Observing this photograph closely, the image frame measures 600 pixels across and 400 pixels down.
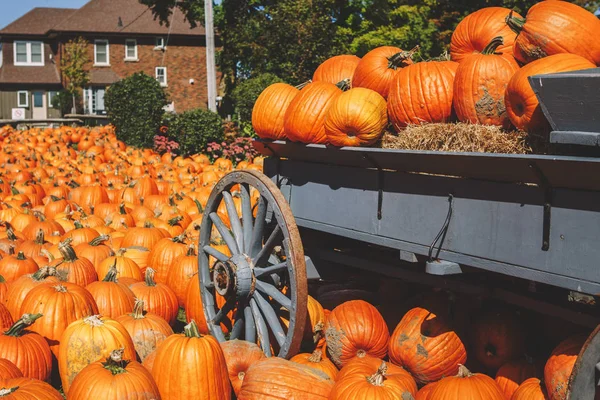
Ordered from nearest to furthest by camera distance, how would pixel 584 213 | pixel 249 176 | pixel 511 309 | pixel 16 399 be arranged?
pixel 584 213 < pixel 16 399 < pixel 511 309 < pixel 249 176

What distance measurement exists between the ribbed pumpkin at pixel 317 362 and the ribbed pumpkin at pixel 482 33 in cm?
210

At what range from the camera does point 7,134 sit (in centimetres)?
1784

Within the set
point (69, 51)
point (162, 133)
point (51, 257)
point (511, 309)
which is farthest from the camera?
point (69, 51)

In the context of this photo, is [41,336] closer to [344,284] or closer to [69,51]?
[344,284]

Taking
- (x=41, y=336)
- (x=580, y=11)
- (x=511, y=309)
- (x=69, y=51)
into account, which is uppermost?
(x=69, y=51)

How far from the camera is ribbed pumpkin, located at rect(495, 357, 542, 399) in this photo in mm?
3619

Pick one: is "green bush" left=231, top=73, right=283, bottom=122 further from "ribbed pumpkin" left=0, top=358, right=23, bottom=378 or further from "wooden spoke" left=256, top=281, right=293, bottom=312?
"ribbed pumpkin" left=0, top=358, right=23, bottom=378

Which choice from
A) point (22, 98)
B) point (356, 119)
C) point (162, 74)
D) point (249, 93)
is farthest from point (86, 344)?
point (22, 98)

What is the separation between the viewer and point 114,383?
3.53 meters

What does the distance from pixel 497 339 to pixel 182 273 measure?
9.95 feet

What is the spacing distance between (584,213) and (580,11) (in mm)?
1567

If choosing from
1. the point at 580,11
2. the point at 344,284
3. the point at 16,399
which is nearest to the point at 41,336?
the point at 16,399

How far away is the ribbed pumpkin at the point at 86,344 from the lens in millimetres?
4141

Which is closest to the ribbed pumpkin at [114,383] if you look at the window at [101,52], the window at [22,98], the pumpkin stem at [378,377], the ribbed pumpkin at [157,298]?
the pumpkin stem at [378,377]
